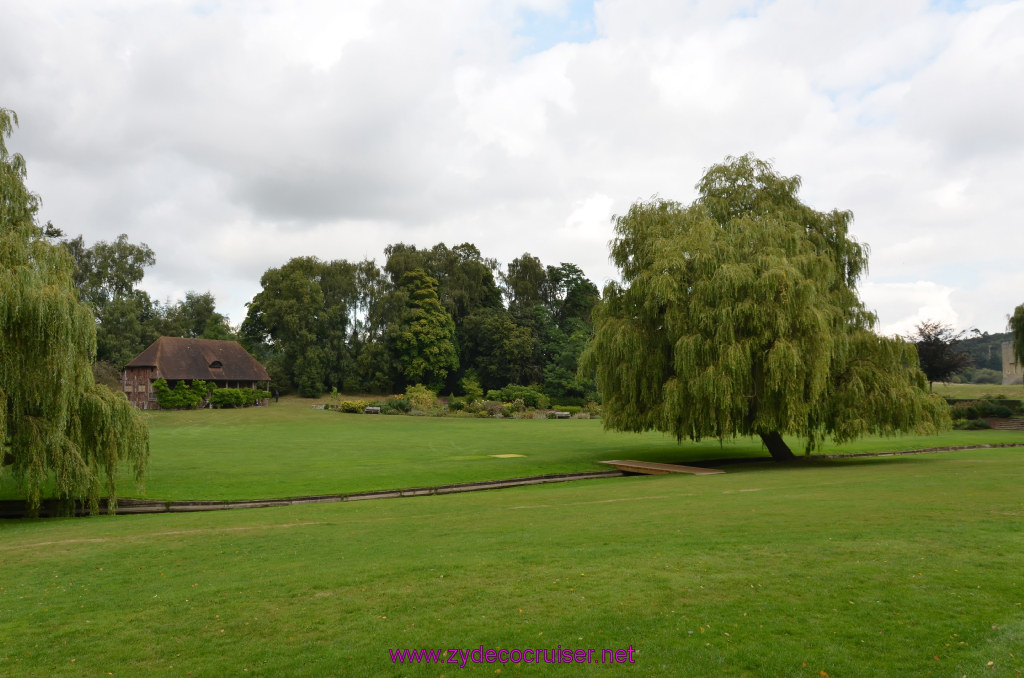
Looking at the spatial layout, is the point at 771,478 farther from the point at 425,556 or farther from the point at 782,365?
the point at 425,556

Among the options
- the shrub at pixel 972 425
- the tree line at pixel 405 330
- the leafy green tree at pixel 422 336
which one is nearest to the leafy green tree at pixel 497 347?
the tree line at pixel 405 330

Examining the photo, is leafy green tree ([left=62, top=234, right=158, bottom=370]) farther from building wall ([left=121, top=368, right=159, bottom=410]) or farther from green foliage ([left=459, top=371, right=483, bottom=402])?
green foliage ([left=459, top=371, right=483, bottom=402])

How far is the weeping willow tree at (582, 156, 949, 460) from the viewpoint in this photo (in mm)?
22953

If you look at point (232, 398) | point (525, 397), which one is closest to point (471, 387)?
point (525, 397)

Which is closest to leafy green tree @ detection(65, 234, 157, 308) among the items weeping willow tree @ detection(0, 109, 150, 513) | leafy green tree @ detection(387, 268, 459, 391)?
leafy green tree @ detection(387, 268, 459, 391)

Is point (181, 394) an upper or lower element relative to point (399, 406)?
upper

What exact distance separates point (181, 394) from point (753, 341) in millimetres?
52012

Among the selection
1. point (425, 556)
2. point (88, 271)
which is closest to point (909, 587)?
point (425, 556)

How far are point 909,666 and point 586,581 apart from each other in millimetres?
3545

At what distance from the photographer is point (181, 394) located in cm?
5841

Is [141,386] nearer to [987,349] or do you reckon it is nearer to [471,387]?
[471,387]

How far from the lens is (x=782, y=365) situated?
22328 millimetres

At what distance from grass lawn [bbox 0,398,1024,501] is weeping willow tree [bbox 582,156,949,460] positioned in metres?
4.39

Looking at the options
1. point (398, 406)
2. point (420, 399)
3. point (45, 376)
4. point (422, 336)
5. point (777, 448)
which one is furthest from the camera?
point (422, 336)
